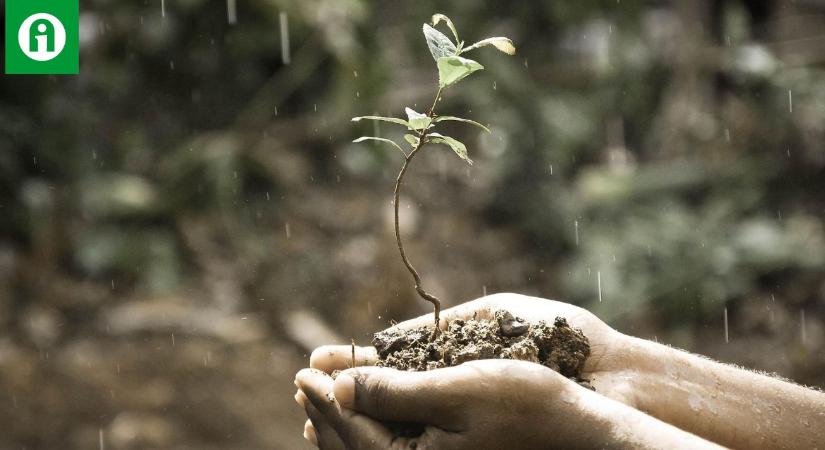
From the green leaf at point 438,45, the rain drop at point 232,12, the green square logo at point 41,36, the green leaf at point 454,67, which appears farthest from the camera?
the rain drop at point 232,12

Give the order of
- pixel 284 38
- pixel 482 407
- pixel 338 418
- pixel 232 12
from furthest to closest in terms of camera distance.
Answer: pixel 232 12
pixel 284 38
pixel 338 418
pixel 482 407

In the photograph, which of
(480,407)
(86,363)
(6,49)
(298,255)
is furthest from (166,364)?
(480,407)

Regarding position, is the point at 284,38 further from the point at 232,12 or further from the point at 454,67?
the point at 454,67

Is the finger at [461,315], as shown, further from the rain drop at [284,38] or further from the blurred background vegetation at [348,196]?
the rain drop at [284,38]

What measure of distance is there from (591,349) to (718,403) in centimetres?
36

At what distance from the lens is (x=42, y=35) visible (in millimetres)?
5043

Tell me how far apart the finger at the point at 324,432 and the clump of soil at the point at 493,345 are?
19cm

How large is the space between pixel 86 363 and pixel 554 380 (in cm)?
430

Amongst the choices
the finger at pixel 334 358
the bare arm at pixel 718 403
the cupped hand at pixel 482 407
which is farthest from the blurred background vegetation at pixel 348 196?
the cupped hand at pixel 482 407

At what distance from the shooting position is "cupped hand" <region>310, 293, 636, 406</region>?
1853 mm

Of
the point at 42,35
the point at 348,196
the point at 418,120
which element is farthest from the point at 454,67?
the point at 348,196

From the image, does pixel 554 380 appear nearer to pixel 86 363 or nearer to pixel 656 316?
pixel 656 316

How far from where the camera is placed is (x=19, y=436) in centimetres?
442

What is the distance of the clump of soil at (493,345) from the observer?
67.1 inches
